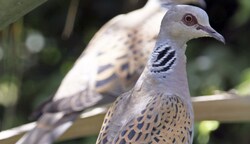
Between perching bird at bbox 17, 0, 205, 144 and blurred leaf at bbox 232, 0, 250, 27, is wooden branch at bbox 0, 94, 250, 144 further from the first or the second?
blurred leaf at bbox 232, 0, 250, 27

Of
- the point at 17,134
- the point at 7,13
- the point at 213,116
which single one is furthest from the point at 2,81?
the point at 7,13

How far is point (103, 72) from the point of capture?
3.03 m

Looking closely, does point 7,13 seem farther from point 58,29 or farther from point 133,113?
point 58,29

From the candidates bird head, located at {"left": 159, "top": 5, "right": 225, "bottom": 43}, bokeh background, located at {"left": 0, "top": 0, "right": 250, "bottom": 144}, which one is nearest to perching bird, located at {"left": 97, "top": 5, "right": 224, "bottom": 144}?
bird head, located at {"left": 159, "top": 5, "right": 225, "bottom": 43}

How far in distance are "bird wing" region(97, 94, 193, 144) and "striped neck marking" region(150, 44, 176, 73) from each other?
0.07 metres

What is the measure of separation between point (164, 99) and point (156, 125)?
0.07m

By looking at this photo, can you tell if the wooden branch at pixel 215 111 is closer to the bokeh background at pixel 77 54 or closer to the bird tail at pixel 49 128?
the bird tail at pixel 49 128

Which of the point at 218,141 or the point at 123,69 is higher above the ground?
the point at 123,69

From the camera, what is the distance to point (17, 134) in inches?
95.4

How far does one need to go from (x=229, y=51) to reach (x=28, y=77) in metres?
1.09

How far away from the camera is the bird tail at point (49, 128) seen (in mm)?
2744

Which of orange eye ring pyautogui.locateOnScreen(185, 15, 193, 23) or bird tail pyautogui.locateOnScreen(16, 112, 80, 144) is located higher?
orange eye ring pyautogui.locateOnScreen(185, 15, 193, 23)

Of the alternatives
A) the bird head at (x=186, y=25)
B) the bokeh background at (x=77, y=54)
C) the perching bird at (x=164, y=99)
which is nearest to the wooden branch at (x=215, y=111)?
the perching bird at (x=164, y=99)

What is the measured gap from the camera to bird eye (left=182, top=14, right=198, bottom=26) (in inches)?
79.9
